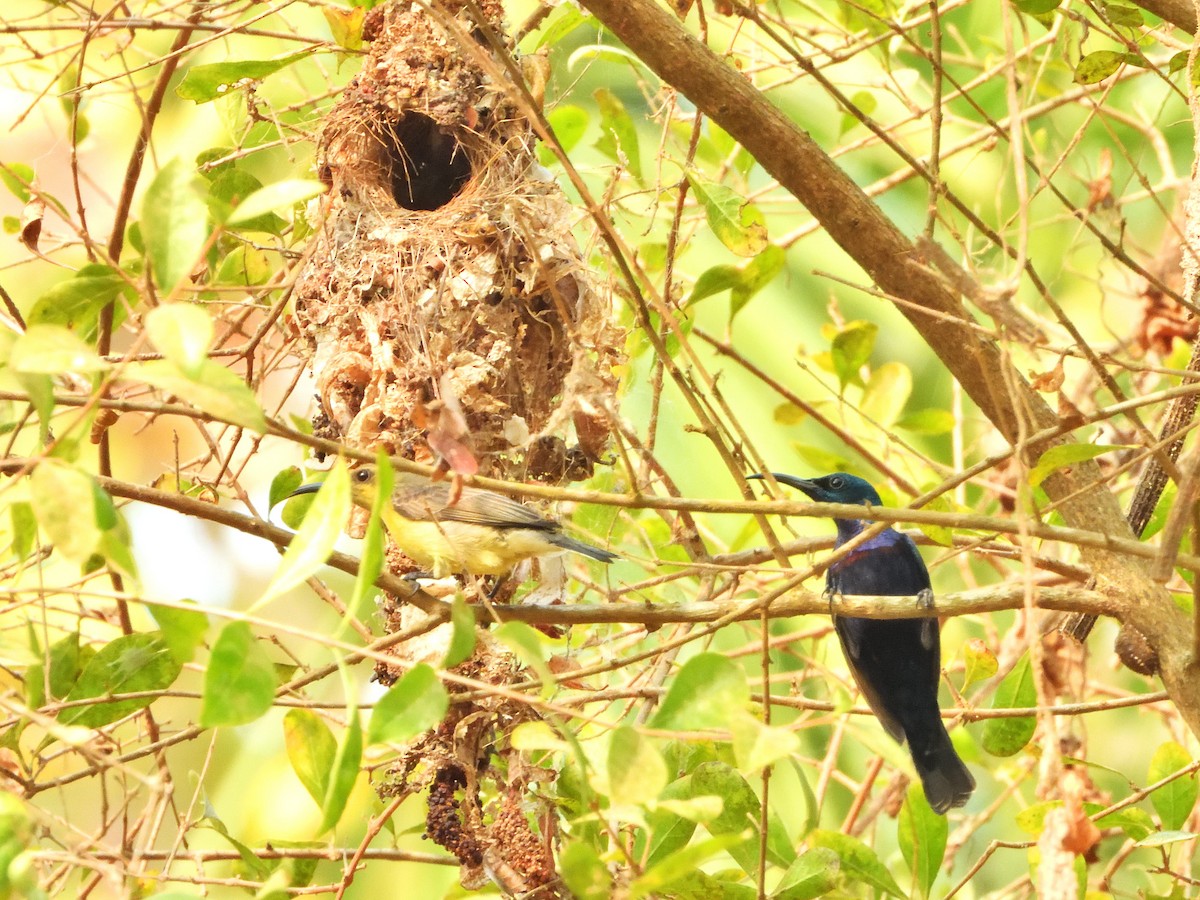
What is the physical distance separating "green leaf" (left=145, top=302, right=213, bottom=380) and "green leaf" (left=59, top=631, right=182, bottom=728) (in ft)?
3.53

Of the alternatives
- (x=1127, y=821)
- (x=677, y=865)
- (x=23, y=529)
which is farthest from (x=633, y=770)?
(x=1127, y=821)

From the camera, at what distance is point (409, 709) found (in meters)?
1.53

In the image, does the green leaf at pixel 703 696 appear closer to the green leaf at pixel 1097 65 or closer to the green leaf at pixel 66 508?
the green leaf at pixel 66 508

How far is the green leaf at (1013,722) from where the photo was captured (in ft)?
9.95

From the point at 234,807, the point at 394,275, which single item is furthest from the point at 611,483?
the point at 234,807

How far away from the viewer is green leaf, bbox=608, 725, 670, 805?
1.52 metres

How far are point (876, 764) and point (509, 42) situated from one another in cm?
261

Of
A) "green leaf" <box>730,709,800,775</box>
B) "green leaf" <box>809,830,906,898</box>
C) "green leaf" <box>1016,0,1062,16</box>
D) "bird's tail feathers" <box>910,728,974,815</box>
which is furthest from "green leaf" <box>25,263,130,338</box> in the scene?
"bird's tail feathers" <box>910,728,974,815</box>

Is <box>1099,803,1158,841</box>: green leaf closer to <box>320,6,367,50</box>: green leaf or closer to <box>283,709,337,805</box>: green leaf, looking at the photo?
<box>283,709,337,805</box>: green leaf

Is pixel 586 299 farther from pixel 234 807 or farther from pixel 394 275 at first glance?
pixel 234 807

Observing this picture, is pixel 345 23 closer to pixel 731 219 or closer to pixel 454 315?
pixel 454 315

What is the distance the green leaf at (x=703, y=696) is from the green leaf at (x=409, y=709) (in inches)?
11.6

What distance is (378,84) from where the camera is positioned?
373 cm

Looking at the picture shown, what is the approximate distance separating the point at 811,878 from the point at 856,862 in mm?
170
